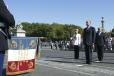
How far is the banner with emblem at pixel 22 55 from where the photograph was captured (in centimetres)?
1076

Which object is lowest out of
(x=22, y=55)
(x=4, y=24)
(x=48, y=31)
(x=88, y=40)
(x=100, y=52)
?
(x=22, y=55)

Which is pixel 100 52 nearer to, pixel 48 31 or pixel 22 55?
pixel 22 55

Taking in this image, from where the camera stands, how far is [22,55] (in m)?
11.1

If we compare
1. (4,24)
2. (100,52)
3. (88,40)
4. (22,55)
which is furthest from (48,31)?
(4,24)

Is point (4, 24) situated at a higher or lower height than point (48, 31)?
lower

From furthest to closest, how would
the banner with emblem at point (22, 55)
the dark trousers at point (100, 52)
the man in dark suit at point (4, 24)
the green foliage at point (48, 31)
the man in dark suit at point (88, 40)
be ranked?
the green foliage at point (48, 31), the dark trousers at point (100, 52), the man in dark suit at point (88, 40), the banner with emblem at point (22, 55), the man in dark suit at point (4, 24)

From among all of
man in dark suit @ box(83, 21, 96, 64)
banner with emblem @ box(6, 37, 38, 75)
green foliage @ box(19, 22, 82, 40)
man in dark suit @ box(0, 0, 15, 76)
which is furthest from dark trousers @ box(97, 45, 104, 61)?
green foliage @ box(19, 22, 82, 40)

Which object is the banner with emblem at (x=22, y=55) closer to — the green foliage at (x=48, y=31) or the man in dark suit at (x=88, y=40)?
the man in dark suit at (x=88, y=40)

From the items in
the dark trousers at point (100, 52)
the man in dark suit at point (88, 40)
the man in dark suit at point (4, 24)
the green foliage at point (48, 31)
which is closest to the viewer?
the man in dark suit at point (4, 24)

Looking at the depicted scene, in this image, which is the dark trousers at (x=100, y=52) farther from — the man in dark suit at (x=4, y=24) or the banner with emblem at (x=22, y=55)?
the man in dark suit at (x=4, y=24)

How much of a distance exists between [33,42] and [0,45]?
6075 mm

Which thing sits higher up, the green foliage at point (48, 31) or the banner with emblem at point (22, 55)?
the green foliage at point (48, 31)

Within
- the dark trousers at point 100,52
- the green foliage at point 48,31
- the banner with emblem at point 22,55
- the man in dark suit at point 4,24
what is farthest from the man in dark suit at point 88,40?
the green foliage at point 48,31

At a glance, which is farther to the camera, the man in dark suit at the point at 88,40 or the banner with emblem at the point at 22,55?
the man in dark suit at the point at 88,40
